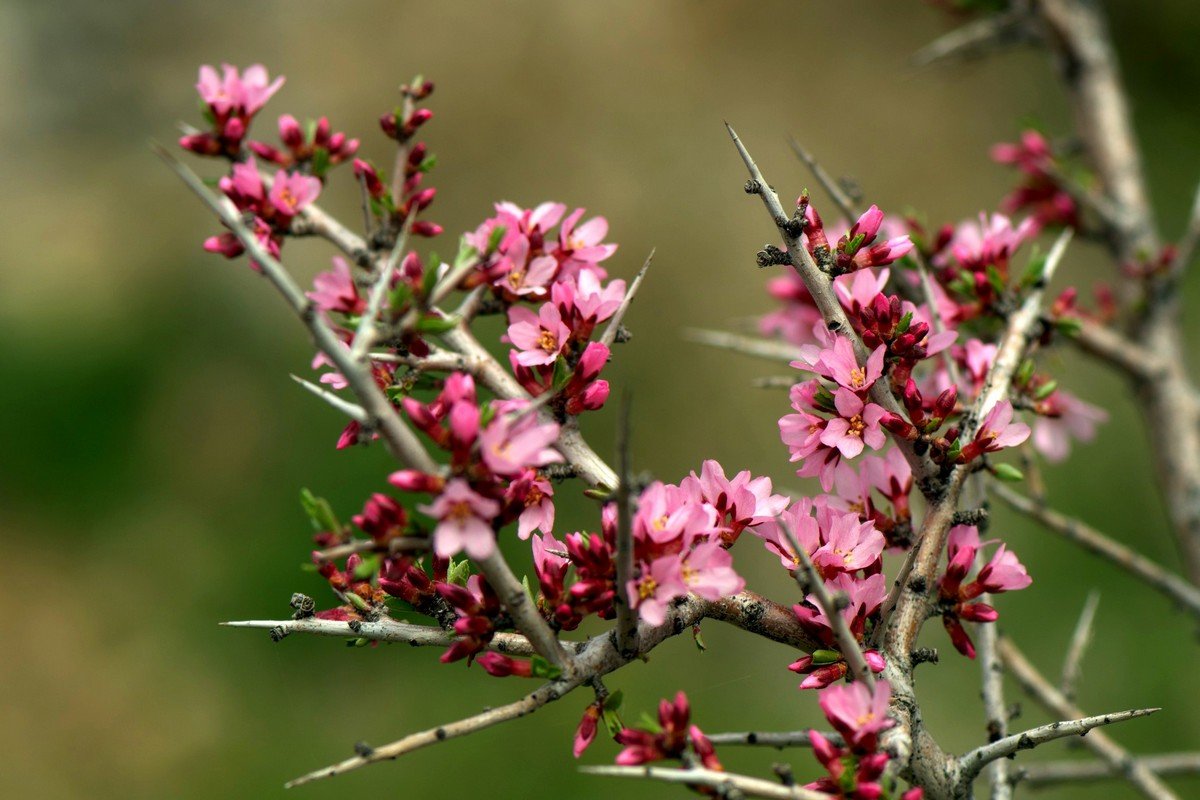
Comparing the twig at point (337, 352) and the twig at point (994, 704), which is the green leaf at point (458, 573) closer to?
the twig at point (337, 352)

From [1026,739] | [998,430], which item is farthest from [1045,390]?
[1026,739]

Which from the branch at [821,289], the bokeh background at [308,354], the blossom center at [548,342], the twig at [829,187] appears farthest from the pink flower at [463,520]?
the bokeh background at [308,354]

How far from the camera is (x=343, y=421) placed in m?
6.73

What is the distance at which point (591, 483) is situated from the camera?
5.43 ft

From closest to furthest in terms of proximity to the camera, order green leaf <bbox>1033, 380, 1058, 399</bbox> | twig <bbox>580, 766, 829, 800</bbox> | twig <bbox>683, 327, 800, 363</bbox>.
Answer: twig <bbox>580, 766, 829, 800</bbox> → green leaf <bbox>1033, 380, 1058, 399</bbox> → twig <bbox>683, 327, 800, 363</bbox>

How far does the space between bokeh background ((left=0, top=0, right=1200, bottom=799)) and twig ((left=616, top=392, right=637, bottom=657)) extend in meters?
4.01

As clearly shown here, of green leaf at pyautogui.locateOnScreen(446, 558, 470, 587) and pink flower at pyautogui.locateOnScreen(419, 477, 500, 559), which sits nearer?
pink flower at pyautogui.locateOnScreen(419, 477, 500, 559)

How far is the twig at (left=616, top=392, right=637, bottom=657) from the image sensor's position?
1.19 m

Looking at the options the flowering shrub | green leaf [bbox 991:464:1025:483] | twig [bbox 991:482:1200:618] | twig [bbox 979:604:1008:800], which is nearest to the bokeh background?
twig [bbox 991:482:1200:618]

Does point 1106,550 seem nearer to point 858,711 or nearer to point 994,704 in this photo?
point 994,704

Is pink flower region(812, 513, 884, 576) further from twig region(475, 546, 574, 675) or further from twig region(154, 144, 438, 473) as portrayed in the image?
twig region(154, 144, 438, 473)

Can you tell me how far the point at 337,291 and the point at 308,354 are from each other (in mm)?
5999

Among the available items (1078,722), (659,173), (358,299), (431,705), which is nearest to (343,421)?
(431,705)

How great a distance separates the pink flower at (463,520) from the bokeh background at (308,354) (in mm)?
4284
